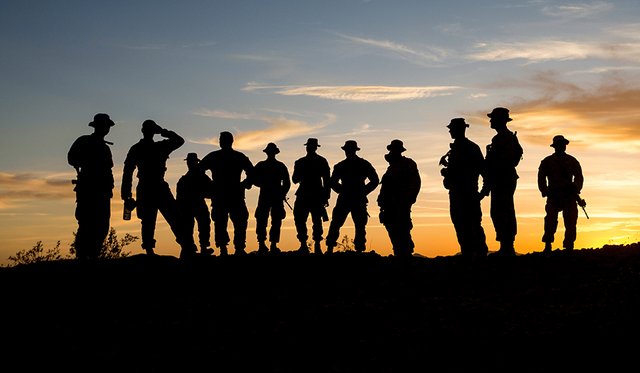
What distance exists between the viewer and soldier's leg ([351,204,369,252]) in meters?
19.6

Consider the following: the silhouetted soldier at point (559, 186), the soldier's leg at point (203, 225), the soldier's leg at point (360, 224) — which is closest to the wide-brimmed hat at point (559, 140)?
the silhouetted soldier at point (559, 186)

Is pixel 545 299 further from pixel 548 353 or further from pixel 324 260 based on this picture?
pixel 324 260

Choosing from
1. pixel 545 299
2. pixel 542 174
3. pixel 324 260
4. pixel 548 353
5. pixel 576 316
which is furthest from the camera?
pixel 542 174

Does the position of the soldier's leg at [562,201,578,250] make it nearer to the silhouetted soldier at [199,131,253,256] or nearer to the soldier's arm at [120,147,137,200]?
the silhouetted soldier at [199,131,253,256]

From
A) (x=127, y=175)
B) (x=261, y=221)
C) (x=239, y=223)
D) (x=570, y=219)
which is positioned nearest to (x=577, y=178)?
(x=570, y=219)

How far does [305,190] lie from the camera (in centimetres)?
1980

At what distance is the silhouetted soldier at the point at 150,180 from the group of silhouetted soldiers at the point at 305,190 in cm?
2

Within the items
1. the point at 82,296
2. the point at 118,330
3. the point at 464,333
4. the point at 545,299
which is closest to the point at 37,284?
the point at 82,296

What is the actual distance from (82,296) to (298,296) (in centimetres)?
372

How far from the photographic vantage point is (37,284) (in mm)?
14484

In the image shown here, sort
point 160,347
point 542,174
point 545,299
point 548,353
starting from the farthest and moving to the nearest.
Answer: point 542,174
point 545,299
point 160,347
point 548,353

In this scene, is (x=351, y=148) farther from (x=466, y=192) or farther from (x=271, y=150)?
(x=466, y=192)

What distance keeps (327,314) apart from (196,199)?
8.36 m

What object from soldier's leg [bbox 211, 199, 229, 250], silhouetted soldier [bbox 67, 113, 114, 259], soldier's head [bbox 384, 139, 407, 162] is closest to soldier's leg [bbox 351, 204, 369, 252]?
soldier's head [bbox 384, 139, 407, 162]
